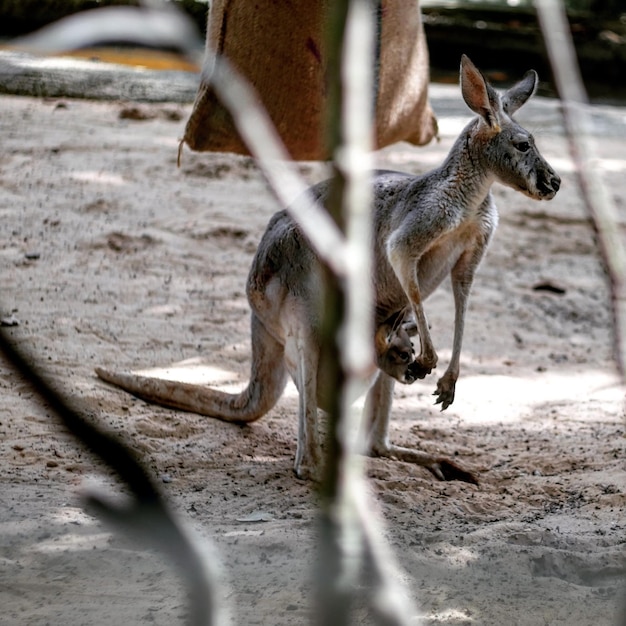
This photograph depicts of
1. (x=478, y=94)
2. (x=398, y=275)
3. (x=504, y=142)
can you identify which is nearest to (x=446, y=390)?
(x=398, y=275)

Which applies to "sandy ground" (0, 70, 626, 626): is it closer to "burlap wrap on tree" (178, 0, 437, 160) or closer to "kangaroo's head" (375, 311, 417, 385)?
"kangaroo's head" (375, 311, 417, 385)

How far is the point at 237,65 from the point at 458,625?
231 centimetres

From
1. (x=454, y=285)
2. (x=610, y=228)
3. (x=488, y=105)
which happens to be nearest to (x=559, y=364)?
(x=454, y=285)

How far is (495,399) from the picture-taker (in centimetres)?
411

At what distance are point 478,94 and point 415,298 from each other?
634mm

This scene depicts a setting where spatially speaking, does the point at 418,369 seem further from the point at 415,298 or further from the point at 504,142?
the point at 504,142

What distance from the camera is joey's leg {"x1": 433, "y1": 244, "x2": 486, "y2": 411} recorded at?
126 inches

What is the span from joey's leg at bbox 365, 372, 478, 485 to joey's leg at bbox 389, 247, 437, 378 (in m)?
0.27

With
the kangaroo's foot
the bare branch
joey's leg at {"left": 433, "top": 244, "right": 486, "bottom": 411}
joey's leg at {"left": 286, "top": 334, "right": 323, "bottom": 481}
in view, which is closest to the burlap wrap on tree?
joey's leg at {"left": 433, "top": 244, "right": 486, "bottom": 411}

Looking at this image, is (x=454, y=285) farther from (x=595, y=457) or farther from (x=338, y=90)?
(x=338, y=90)

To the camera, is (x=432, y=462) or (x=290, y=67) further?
(x=290, y=67)

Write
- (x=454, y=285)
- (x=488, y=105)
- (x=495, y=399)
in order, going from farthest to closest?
1. (x=495, y=399)
2. (x=454, y=285)
3. (x=488, y=105)

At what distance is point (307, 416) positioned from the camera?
10.6ft

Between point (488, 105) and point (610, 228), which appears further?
point (488, 105)
